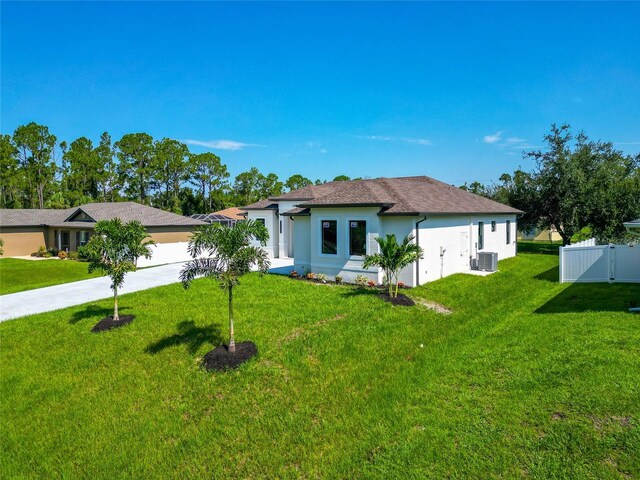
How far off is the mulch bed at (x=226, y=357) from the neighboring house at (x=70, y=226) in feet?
80.8

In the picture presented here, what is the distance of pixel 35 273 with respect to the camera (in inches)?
942

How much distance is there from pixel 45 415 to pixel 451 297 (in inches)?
488

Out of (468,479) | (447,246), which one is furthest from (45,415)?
(447,246)

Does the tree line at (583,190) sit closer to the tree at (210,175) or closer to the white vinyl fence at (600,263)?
the white vinyl fence at (600,263)

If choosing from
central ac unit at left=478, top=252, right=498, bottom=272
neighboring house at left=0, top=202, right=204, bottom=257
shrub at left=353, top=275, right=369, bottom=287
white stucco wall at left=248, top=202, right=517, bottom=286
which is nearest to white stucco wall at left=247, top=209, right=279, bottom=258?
white stucco wall at left=248, top=202, right=517, bottom=286

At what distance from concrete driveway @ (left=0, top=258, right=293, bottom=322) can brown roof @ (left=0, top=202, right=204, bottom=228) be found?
12254 mm

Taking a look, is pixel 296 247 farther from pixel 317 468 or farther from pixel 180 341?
pixel 317 468

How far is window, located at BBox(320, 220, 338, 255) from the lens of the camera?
16.9 m

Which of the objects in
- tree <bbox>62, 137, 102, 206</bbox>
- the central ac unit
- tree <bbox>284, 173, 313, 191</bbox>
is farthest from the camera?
tree <bbox>284, 173, 313, 191</bbox>

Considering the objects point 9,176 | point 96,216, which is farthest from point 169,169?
point 96,216

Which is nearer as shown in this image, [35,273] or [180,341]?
[180,341]

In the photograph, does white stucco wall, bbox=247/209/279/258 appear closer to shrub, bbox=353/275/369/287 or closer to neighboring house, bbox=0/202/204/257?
neighboring house, bbox=0/202/204/257

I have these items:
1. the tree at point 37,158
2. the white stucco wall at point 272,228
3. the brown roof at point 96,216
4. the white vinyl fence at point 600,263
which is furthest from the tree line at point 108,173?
the white vinyl fence at point 600,263

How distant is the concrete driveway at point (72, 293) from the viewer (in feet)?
45.5
